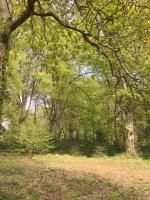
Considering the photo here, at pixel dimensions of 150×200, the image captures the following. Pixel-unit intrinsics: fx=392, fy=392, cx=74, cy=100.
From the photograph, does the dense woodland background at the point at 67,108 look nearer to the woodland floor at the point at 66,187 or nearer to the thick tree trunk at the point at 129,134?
the thick tree trunk at the point at 129,134

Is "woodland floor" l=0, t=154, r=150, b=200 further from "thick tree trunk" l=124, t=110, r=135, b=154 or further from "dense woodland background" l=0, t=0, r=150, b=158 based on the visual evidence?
"thick tree trunk" l=124, t=110, r=135, b=154

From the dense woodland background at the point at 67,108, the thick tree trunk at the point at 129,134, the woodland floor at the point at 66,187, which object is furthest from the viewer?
the thick tree trunk at the point at 129,134

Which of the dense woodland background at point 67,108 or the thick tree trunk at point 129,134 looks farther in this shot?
the thick tree trunk at point 129,134

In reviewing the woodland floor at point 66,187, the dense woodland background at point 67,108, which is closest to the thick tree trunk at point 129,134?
the dense woodland background at point 67,108

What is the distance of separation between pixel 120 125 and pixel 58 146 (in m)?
5.03

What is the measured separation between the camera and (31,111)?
40.8 meters

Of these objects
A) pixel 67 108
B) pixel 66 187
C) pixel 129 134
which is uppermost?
pixel 67 108

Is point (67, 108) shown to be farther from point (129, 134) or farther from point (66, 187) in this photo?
point (66, 187)

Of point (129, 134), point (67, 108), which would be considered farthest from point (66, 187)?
point (67, 108)

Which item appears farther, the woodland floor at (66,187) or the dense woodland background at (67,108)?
the dense woodland background at (67,108)

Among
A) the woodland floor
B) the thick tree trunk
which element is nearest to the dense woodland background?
the thick tree trunk

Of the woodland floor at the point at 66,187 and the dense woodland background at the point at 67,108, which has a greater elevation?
the dense woodland background at the point at 67,108

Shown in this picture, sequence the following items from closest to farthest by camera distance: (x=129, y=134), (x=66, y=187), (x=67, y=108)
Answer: (x=66, y=187) → (x=129, y=134) → (x=67, y=108)

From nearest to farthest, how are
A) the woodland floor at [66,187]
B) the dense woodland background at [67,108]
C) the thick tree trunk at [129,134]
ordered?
the woodland floor at [66,187] < the dense woodland background at [67,108] < the thick tree trunk at [129,134]
